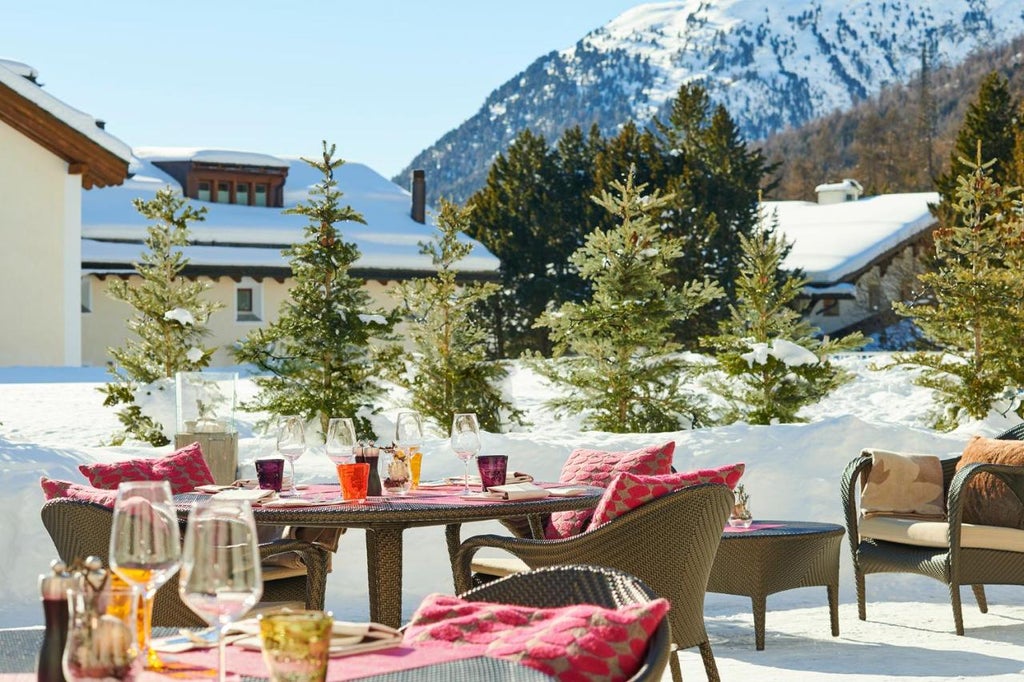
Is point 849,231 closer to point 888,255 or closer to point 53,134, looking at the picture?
point 888,255

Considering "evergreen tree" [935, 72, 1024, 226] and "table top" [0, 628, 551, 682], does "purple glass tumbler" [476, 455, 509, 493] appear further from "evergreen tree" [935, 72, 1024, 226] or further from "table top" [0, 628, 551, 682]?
"evergreen tree" [935, 72, 1024, 226]

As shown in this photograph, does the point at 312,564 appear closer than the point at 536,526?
Yes

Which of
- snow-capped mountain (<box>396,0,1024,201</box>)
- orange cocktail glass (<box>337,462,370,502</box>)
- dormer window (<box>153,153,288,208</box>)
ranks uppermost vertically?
snow-capped mountain (<box>396,0,1024,201</box>)

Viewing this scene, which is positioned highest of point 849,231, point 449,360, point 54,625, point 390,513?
point 849,231

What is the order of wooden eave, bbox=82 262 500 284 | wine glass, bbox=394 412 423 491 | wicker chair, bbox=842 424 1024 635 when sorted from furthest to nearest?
wooden eave, bbox=82 262 500 284, wicker chair, bbox=842 424 1024 635, wine glass, bbox=394 412 423 491

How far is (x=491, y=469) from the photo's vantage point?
17.0ft

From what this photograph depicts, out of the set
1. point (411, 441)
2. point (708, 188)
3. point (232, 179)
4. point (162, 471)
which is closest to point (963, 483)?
point (411, 441)

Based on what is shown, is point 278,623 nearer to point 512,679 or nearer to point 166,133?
point 512,679

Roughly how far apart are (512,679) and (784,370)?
934 centimetres

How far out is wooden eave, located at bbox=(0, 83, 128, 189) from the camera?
17.9 meters

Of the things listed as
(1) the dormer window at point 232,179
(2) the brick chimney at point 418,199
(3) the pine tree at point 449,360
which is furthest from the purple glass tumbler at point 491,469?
(2) the brick chimney at point 418,199


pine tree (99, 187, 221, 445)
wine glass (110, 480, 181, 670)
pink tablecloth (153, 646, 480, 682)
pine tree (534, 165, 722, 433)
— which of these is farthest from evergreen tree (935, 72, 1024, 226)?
wine glass (110, 480, 181, 670)

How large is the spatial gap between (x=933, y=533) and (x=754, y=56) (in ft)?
551

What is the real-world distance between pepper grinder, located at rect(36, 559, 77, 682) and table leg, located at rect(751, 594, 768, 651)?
4.63 metres
